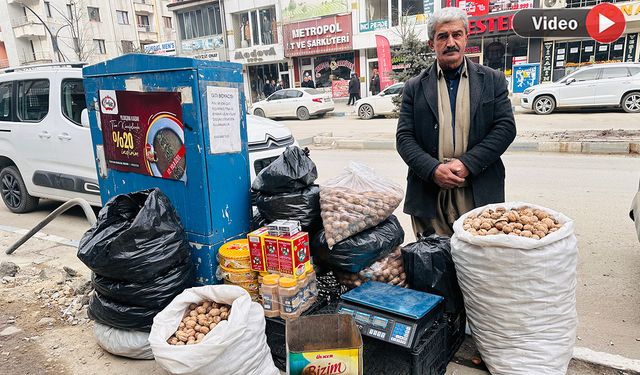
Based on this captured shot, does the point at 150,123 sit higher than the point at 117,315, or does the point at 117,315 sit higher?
the point at 150,123

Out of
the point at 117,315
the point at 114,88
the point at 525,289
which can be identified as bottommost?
the point at 117,315

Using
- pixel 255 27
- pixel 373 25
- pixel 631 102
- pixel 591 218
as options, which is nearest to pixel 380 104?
pixel 631 102

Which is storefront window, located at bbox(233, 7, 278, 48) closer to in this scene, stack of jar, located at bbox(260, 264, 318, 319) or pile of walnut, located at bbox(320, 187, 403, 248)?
pile of walnut, located at bbox(320, 187, 403, 248)

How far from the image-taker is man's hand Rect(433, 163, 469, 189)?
8.64ft

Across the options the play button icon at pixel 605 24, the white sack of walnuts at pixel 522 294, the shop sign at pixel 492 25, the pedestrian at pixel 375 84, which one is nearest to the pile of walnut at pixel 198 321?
the white sack of walnuts at pixel 522 294

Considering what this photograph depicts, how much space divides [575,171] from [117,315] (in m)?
7.30

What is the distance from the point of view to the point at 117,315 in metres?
2.65

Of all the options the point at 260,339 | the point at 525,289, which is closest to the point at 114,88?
the point at 260,339

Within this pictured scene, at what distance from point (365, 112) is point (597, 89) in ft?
25.5

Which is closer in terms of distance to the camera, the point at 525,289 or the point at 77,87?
Answer: the point at 525,289

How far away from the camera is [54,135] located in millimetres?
5602

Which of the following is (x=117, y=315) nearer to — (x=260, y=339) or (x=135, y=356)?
(x=135, y=356)

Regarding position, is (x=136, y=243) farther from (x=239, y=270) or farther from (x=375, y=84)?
(x=375, y=84)

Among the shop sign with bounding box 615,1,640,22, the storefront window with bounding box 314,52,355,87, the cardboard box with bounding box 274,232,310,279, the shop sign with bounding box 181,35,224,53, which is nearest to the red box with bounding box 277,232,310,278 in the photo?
the cardboard box with bounding box 274,232,310,279
